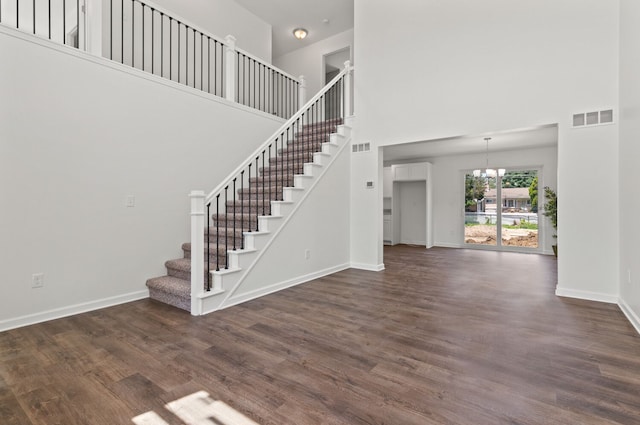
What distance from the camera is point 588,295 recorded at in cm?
376

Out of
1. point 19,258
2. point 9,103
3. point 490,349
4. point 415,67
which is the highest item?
point 415,67

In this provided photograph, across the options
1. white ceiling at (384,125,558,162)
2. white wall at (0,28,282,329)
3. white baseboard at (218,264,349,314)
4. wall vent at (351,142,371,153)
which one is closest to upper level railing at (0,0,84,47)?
white wall at (0,28,282,329)

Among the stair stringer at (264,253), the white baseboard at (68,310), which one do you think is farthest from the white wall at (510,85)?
the white baseboard at (68,310)

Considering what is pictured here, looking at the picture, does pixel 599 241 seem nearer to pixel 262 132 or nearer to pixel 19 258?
pixel 262 132

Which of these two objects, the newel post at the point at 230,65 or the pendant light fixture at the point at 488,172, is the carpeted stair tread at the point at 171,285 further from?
the pendant light fixture at the point at 488,172

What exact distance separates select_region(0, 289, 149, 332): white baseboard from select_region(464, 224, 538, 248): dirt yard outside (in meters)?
8.03

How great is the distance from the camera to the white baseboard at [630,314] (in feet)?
9.42

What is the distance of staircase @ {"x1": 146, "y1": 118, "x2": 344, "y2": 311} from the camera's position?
12.1 feet

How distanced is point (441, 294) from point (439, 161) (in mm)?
6088

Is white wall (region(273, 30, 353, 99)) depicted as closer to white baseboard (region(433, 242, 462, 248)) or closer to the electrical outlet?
white baseboard (region(433, 242, 462, 248))

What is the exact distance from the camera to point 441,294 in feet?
13.4

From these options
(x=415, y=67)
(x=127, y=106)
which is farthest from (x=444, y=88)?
(x=127, y=106)

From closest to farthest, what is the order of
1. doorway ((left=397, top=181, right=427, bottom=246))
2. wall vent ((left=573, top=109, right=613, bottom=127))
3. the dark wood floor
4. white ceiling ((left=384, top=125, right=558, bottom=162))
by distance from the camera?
1. the dark wood floor
2. wall vent ((left=573, top=109, right=613, bottom=127))
3. white ceiling ((left=384, top=125, right=558, bottom=162))
4. doorway ((left=397, top=181, right=427, bottom=246))

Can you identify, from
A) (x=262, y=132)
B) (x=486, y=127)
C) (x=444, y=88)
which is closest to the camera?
(x=486, y=127)
